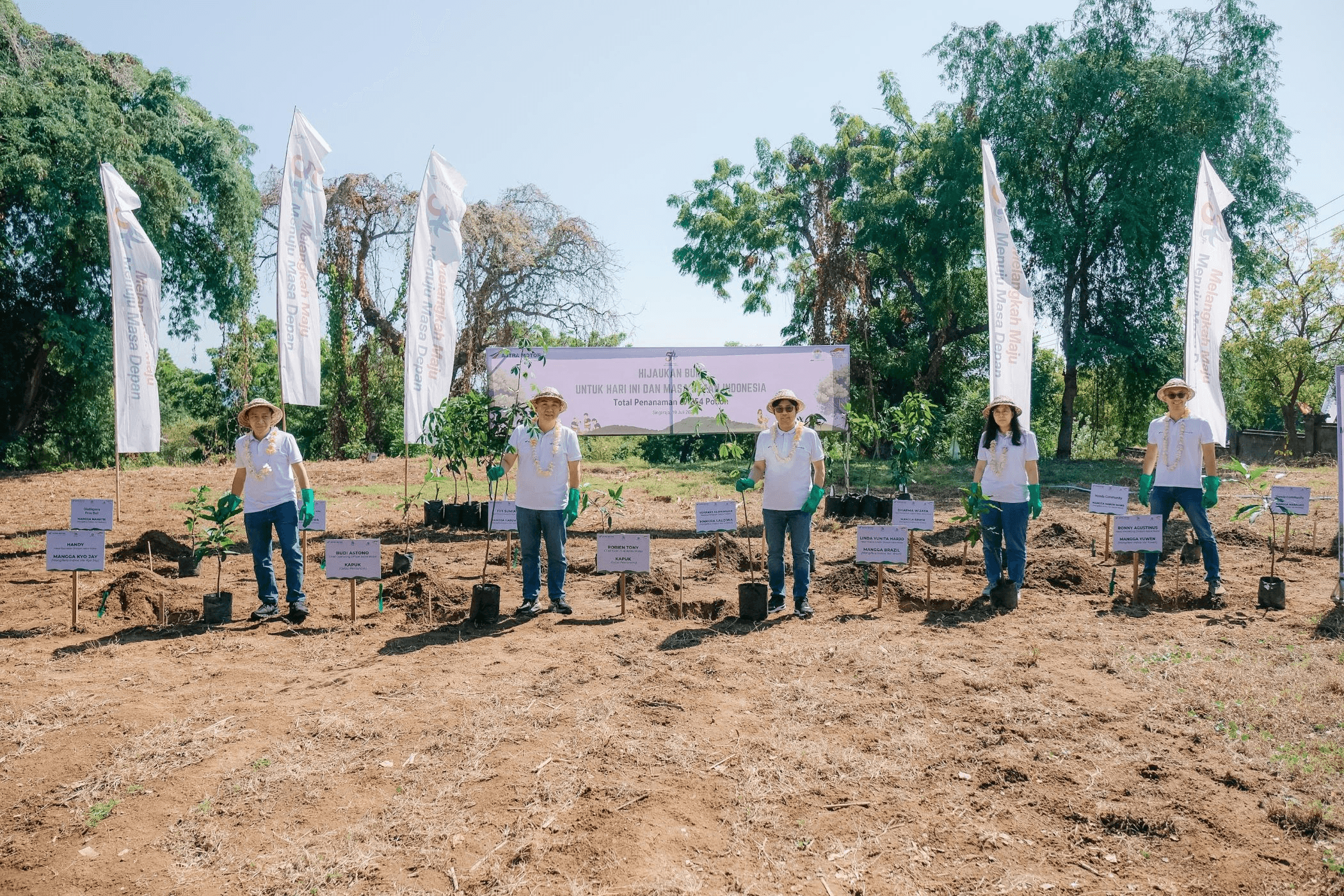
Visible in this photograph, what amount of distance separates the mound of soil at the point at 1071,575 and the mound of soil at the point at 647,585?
9.40 feet

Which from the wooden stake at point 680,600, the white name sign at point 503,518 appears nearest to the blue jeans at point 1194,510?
the wooden stake at point 680,600

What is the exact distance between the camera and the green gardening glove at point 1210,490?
5934mm

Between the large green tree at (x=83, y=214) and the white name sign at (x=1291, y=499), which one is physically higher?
the large green tree at (x=83, y=214)

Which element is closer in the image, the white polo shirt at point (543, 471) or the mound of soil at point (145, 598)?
the white polo shirt at point (543, 471)

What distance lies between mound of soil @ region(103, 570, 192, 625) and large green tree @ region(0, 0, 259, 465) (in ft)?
36.3

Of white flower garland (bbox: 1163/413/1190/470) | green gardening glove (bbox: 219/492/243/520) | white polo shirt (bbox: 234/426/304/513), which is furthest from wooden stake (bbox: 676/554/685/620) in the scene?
white flower garland (bbox: 1163/413/1190/470)

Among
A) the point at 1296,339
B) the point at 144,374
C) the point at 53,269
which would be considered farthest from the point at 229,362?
the point at 1296,339

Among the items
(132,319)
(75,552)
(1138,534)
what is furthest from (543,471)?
(132,319)

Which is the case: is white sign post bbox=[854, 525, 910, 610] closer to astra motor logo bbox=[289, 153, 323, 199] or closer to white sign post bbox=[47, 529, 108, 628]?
white sign post bbox=[47, 529, 108, 628]

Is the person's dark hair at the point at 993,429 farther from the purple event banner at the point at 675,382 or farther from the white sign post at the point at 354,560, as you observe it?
the purple event banner at the point at 675,382

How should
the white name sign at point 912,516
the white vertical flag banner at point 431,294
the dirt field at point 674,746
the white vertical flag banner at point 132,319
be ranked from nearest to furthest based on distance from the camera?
the dirt field at point 674,746 < the white name sign at point 912,516 < the white vertical flag banner at point 431,294 < the white vertical flag banner at point 132,319

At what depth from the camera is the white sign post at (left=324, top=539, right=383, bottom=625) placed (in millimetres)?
5434

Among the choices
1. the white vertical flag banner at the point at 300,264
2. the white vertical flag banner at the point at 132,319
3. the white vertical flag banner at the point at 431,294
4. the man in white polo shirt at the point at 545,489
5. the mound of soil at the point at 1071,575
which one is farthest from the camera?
the white vertical flag banner at the point at 132,319

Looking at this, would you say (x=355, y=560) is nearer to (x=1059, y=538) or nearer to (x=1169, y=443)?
(x=1169, y=443)
